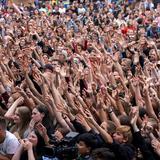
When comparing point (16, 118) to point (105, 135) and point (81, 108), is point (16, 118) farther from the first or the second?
point (105, 135)

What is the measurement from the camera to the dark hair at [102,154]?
4.24m

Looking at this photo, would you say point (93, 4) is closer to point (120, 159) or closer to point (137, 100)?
point (137, 100)

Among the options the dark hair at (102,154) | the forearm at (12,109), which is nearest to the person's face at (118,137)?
the dark hair at (102,154)

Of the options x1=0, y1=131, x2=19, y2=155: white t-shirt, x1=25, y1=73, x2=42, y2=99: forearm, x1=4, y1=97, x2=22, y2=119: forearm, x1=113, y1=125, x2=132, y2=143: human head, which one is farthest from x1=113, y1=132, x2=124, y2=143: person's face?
x1=25, y1=73, x2=42, y2=99: forearm

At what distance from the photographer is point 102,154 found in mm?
4238

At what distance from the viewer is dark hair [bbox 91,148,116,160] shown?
424 centimetres

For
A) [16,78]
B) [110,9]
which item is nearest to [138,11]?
[110,9]

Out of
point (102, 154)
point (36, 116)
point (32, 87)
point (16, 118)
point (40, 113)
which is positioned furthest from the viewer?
point (32, 87)

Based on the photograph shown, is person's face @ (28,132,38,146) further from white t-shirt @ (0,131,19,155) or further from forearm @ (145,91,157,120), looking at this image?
forearm @ (145,91,157,120)

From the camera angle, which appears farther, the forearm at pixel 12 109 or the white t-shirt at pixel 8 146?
the forearm at pixel 12 109

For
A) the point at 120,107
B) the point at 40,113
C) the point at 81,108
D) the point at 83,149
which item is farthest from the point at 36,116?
the point at 120,107

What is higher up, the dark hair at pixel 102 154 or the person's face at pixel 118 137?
the dark hair at pixel 102 154

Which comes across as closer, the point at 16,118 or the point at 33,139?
the point at 33,139

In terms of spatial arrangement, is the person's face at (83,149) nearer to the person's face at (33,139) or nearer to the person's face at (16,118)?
the person's face at (33,139)
